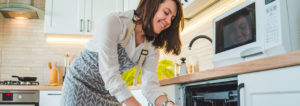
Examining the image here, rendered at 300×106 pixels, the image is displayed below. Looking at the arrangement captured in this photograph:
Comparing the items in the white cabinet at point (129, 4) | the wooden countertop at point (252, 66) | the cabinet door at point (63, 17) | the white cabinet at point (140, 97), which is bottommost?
the white cabinet at point (140, 97)

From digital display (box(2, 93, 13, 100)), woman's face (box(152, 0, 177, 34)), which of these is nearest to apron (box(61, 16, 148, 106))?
woman's face (box(152, 0, 177, 34))

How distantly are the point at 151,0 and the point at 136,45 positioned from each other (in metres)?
0.23

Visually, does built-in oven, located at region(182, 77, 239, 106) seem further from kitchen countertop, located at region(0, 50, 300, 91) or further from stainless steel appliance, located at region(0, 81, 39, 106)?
stainless steel appliance, located at region(0, 81, 39, 106)

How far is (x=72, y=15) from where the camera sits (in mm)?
3375

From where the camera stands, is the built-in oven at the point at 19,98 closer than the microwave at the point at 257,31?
No

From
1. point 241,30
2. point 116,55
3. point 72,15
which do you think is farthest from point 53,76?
point 241,30

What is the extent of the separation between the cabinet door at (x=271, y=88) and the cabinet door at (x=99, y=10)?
258 centimetres

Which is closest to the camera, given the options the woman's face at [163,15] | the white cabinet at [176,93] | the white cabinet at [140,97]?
the woman's face at [163,15]

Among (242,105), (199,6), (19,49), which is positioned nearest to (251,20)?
(242,105)

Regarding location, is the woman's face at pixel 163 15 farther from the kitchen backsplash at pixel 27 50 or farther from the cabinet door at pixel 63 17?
the kitchen backsplash at pixel 27 50

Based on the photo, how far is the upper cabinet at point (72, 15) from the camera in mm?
3322

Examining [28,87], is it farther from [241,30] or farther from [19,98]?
[241,30]

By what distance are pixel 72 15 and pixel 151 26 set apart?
2.32 meters

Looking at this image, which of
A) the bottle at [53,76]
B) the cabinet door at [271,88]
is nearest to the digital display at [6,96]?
the bottle at [53,76]
